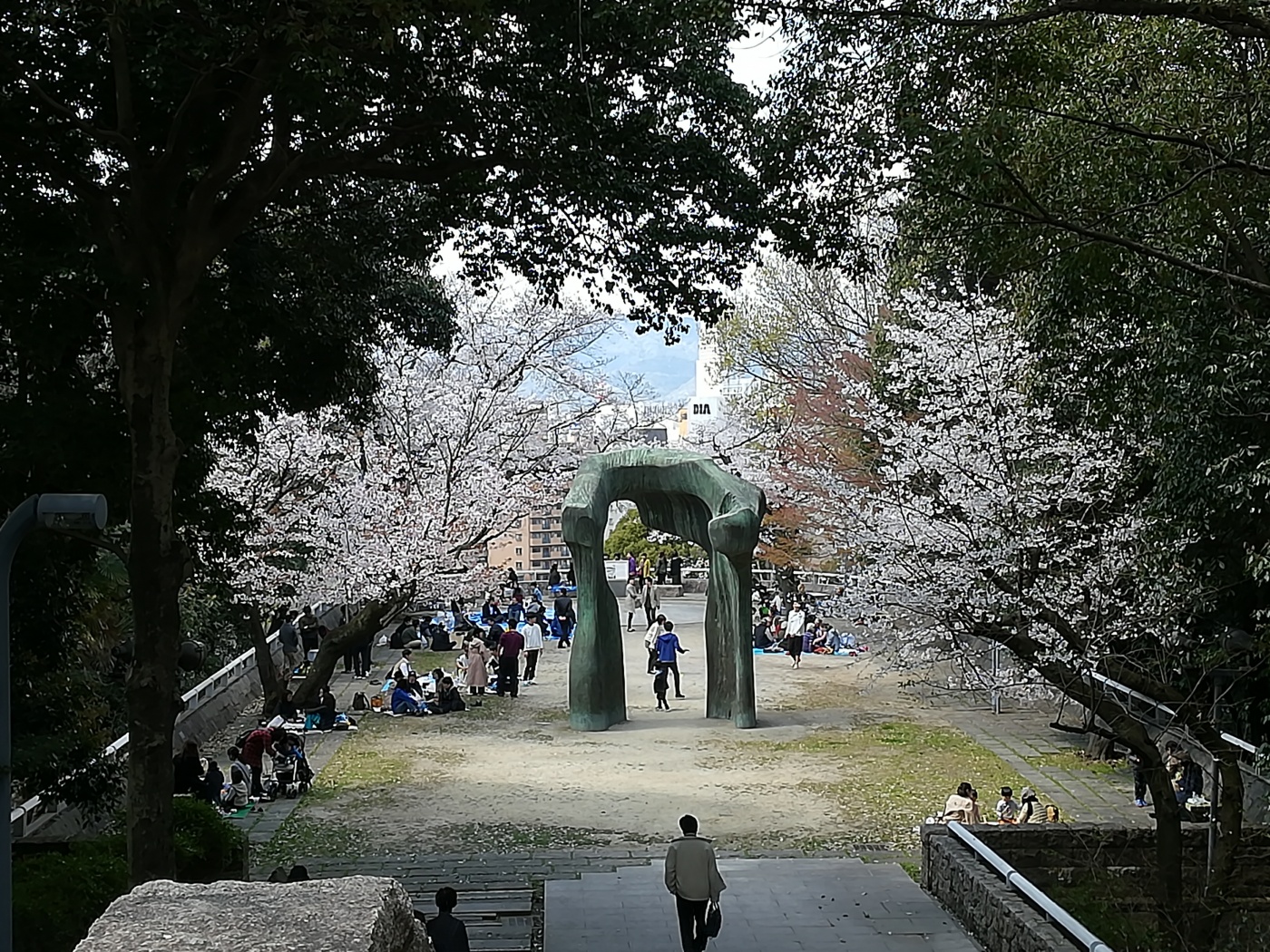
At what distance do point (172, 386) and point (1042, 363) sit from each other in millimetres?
7406

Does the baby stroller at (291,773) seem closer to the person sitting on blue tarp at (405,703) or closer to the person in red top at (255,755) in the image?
the person in red top at (255,755)

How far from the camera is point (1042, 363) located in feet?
40.4

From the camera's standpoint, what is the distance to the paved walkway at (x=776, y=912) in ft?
31.1

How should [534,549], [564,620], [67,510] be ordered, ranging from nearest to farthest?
[67,510] → [564,620] → [534,549]

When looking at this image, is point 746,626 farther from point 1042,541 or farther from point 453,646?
point 453,646

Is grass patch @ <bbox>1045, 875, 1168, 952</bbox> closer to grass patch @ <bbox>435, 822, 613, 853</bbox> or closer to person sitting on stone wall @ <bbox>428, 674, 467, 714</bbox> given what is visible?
grass patch @ <bbox>435, 822, 613, 853</bbox>

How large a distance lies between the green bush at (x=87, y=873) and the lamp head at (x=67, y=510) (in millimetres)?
2672

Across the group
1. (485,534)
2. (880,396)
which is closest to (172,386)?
(880,396)

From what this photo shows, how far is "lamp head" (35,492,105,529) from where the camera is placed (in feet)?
20.1

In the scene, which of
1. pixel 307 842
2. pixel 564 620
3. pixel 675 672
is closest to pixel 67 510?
pixel 307 842

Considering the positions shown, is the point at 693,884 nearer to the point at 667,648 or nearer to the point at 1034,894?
the point at 1034,894

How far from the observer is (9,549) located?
614 cm

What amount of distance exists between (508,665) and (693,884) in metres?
14.2

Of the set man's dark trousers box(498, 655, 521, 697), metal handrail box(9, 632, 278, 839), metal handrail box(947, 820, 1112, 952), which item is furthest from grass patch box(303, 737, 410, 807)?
metal handrail box(947, 820, 1112, 952)
